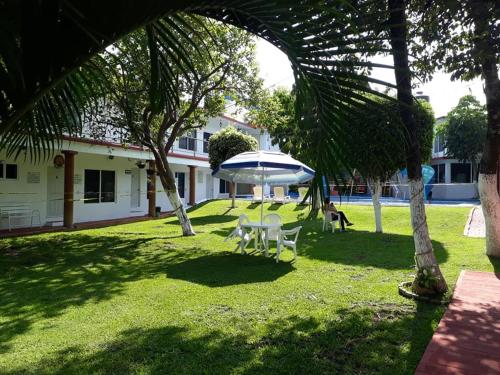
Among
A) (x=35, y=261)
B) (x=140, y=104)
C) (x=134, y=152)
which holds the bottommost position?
(x=35, y=261)

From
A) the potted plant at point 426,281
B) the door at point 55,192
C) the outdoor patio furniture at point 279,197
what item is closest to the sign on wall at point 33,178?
the door at point 55,192

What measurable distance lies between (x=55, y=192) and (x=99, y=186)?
6.40ft

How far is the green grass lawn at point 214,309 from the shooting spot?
3.83 meters

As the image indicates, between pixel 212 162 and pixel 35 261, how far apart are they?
41.0 ft

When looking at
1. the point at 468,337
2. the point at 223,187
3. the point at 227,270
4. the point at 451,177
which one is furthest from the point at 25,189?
the point at 451,177

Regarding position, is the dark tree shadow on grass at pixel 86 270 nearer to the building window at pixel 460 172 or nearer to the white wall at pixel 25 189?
the white wall at pixel 25 189

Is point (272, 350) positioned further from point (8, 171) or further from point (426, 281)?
point (8, 171)

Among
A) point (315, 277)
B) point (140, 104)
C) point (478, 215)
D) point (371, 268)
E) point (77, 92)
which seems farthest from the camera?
point (478, 215)

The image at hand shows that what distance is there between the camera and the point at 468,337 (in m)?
4.30

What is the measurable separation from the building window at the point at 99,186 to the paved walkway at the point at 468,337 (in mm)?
14518

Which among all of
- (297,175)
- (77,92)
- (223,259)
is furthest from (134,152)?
(77,92)

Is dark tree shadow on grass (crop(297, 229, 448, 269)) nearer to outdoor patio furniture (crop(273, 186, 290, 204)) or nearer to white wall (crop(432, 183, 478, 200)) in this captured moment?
outdoor patio furniture (crop(273, 186, 290, 204))

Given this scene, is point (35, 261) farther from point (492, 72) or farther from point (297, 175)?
point (492, 72)

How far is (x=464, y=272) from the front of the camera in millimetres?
7336
